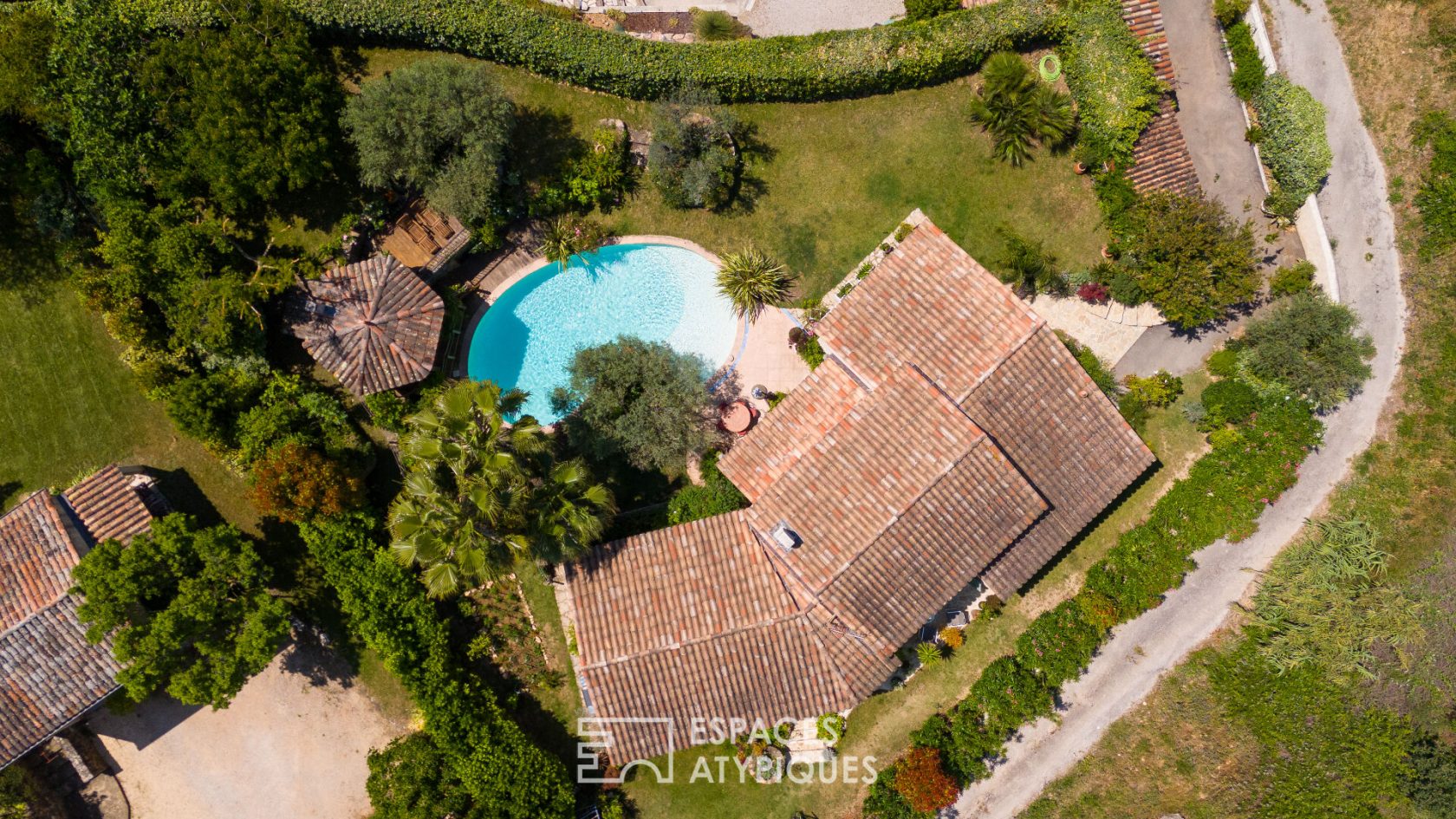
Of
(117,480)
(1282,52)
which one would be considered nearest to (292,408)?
(117,480)

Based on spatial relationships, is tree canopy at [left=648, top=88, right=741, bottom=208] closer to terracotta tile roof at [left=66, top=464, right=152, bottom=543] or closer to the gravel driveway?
terracotta tile roof at [left=66, top=464, right=152, bottom=543]

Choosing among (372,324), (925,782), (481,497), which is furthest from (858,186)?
(925,782)

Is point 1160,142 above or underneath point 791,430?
above

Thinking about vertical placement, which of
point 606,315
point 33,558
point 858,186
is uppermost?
point 858,186

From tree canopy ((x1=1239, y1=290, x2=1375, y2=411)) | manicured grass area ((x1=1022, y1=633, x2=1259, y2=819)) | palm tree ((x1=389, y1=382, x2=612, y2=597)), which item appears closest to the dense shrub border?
tree canopy ((x1=1239, y1=290, x2=1375, y2=411))

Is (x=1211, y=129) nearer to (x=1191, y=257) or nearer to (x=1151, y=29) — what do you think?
(x=1151, y=29)

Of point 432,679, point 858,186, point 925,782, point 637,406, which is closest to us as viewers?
point 432,679

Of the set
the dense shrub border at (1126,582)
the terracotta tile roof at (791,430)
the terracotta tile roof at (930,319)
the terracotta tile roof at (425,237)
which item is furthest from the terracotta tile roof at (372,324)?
the dense shrub border at (1126,582)
